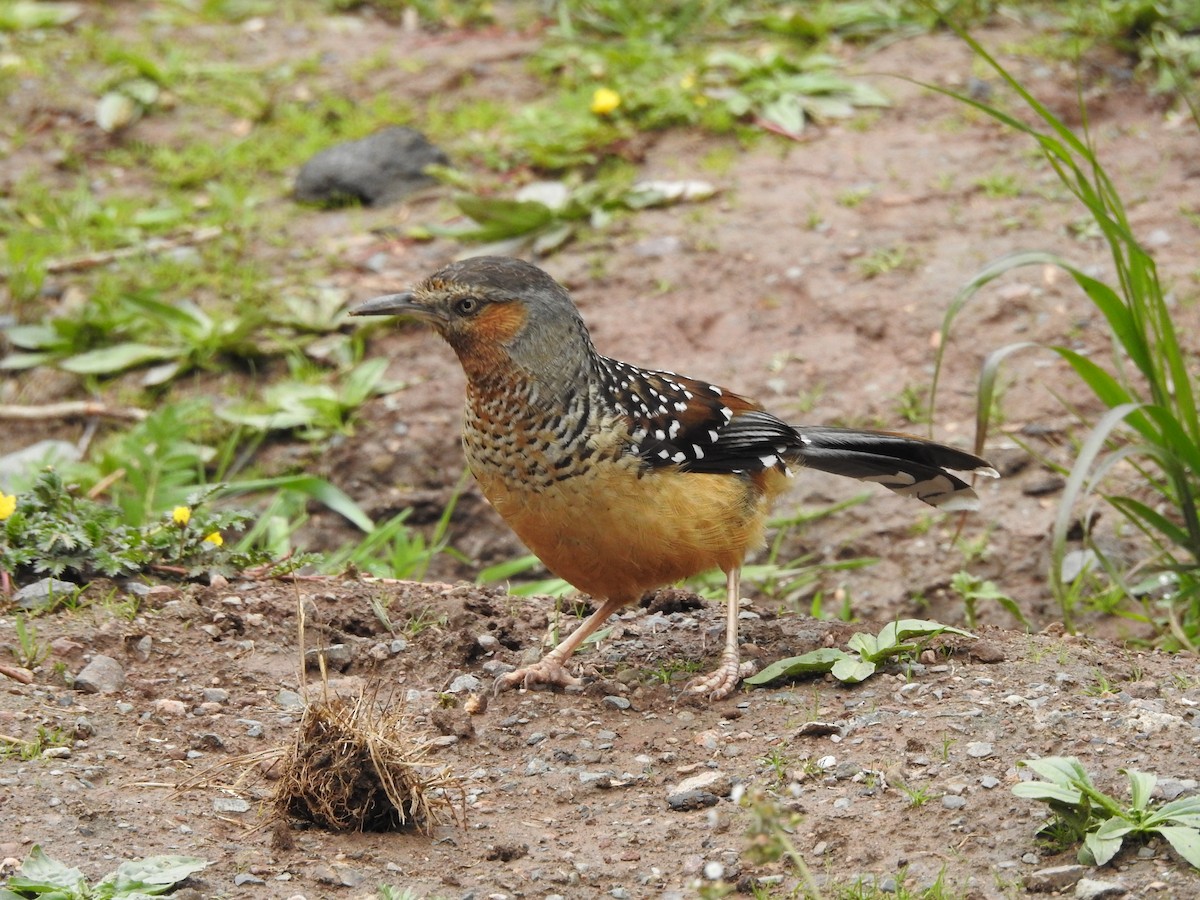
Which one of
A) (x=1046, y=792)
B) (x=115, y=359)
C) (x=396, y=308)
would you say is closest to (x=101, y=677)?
(x=396, y=308)

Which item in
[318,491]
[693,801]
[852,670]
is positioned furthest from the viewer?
[318,491]

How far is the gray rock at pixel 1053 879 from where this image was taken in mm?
3127

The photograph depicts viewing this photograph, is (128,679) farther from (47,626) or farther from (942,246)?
(942,246)

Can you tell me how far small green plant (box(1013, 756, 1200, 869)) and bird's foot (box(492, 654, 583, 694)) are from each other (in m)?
1.61

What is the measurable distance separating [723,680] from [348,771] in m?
1.39

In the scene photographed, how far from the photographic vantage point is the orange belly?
429 cm

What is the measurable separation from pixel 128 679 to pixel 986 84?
6308 mm

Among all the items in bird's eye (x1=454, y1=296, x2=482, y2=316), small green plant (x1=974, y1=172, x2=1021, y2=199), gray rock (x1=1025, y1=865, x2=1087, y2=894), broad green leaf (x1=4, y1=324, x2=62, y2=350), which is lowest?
broad green leaf (x1=4, y1=324, x2=62, y2=350)

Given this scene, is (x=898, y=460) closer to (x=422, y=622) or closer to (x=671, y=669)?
(x=671, y=669)

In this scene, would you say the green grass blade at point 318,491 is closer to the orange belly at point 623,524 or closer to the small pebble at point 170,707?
the orange belly at point 623,524

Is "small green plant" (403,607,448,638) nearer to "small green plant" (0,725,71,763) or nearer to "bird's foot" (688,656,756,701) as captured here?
"bird's foot" (688,656,756,701)

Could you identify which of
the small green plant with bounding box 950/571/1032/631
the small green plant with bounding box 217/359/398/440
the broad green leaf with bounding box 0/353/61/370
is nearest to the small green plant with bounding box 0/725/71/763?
the small green plant with bounding box 217/359/398/440

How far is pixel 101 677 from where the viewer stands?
4164 mm

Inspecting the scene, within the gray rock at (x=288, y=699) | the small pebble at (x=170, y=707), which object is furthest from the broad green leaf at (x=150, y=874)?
the gray rock at (x=288, y=699)
